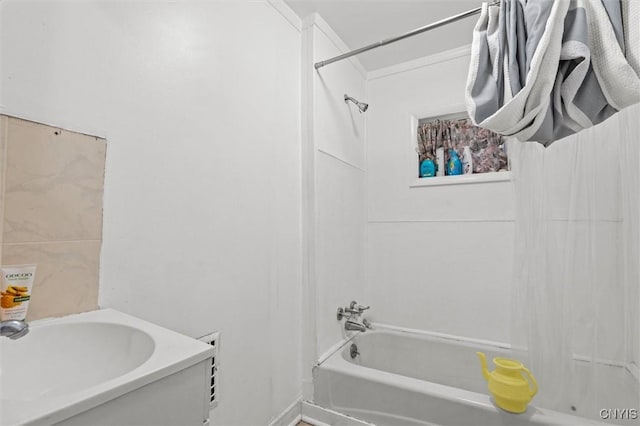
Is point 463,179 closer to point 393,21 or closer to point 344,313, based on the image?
point 393,21

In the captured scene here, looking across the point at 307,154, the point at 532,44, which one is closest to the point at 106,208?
the point at 307,154

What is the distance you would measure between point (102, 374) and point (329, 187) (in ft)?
4.91

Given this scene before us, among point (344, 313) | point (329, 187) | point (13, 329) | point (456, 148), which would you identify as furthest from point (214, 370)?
point (456, 148)

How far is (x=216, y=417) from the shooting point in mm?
1240

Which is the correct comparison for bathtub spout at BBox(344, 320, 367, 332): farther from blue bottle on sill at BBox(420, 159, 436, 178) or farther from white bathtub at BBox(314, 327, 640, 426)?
blue bottle on sill at BBox(420, 159, 436, 178)

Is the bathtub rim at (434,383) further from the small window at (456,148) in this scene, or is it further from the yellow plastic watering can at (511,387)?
the small window at (456,148)

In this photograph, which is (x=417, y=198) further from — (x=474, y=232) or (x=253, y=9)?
(x=253, y=9)

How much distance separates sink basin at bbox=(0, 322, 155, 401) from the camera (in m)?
0.63

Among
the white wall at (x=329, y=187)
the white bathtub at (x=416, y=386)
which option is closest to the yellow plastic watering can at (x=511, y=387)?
the white bathtub at (x=416, y=386)

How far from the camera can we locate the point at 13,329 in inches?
25.0

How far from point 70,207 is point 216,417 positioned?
972 mm

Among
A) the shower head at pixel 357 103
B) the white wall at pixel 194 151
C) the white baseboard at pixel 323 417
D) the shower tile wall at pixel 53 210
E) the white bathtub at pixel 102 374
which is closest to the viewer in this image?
the white bathtub at pixel 102 374

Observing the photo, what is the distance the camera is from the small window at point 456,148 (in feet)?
7.13

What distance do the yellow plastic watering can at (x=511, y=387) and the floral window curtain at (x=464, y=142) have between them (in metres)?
1.34
